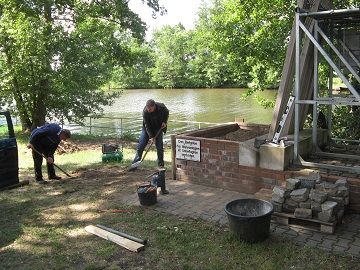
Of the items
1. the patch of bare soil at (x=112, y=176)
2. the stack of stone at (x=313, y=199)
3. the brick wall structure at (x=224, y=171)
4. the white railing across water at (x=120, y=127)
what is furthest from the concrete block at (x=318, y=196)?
the white railing across water at (x=120, y=127)

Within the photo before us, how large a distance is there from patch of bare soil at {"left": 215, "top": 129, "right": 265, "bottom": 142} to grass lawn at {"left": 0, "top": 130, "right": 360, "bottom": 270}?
2.61m

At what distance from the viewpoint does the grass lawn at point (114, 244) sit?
13.6ft

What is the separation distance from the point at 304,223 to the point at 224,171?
2.19 metres

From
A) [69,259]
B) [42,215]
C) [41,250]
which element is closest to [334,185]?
[69,259]

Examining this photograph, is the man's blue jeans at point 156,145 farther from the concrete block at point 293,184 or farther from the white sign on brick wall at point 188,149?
the concrete block at point 293,184

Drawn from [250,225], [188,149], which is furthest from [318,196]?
[188,149]

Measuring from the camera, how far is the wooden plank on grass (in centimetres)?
452

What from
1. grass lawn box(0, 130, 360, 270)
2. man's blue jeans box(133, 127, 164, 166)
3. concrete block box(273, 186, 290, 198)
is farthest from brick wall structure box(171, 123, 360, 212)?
grass lawn box(0, 130, 360, 270)

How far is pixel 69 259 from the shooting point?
171 inches

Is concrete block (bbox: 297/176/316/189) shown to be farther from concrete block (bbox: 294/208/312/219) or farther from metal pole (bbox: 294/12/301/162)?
metal pole (bbox: 294/12/301/162)

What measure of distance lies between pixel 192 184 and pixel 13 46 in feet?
38.3

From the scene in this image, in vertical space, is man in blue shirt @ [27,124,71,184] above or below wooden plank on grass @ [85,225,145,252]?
above

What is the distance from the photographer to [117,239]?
4.76m

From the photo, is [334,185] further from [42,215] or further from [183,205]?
[42,215]
